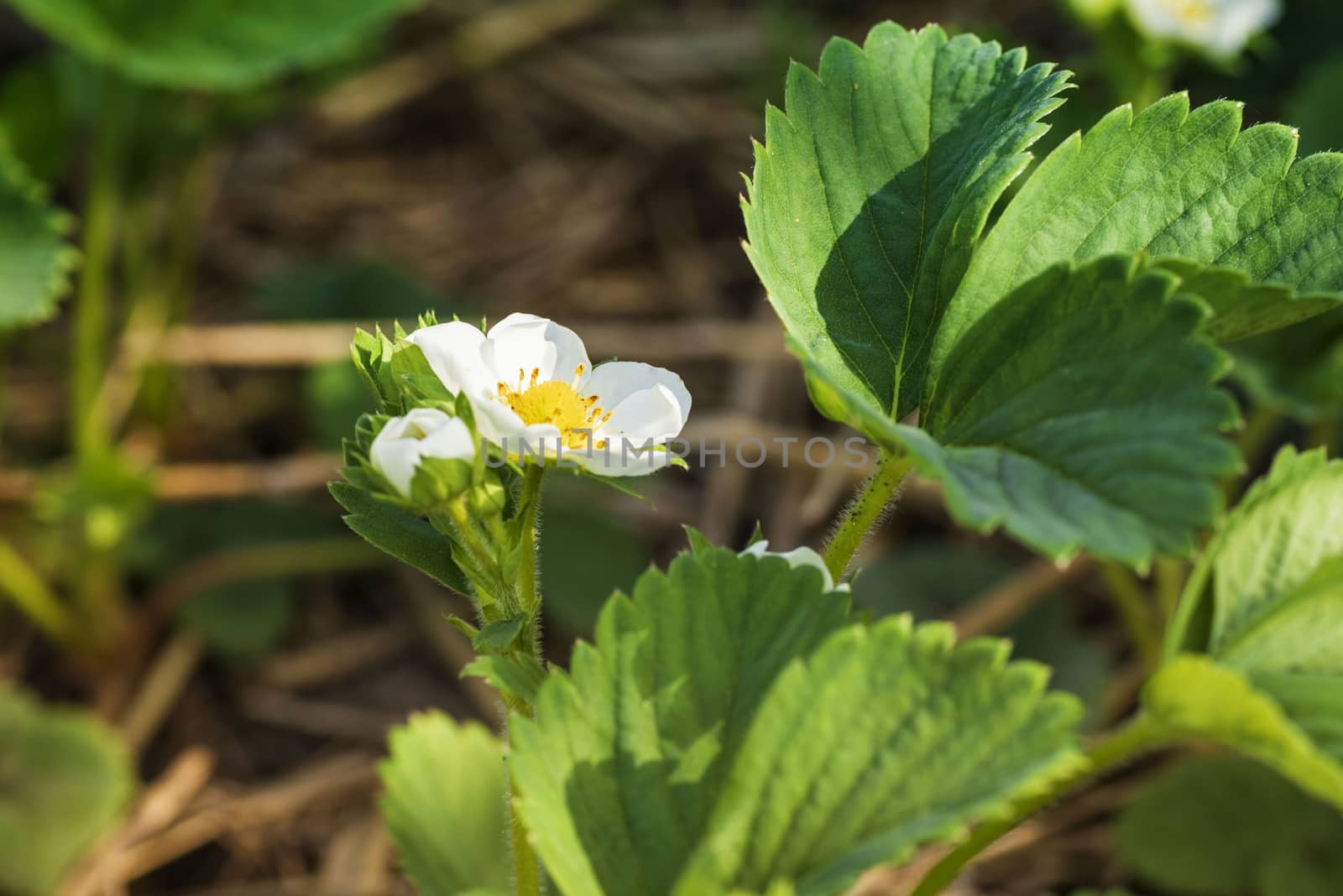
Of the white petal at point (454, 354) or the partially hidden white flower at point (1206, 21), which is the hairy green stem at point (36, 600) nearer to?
the white petal at point (454, 354)

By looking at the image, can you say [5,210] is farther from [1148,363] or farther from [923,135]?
[1148,363]

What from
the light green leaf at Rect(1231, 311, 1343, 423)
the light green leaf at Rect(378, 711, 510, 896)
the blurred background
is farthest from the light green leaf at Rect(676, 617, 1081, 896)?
the light green leaf at Rect(1231, 311, 1343, 423)

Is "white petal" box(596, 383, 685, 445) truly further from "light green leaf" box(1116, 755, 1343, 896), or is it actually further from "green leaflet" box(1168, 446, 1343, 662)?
"light green leaf" box(1116, 755, 1343, 896)

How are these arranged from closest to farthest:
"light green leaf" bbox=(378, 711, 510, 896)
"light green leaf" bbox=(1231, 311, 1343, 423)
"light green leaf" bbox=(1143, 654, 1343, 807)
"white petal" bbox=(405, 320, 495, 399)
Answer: "light green leaf" bbox=(1143, 654, 1343, 807), "white petal" bbox=(405, 320, 495, 399), "light green leaf" bbox=(378, 711, 510, 896), "light green leaf" bbox=(1231, 311, 1343, 423)

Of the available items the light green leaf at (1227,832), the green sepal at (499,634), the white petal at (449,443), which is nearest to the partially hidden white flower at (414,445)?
the white petal at (449,443)

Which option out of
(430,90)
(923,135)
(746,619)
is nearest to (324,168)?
(430,90)
